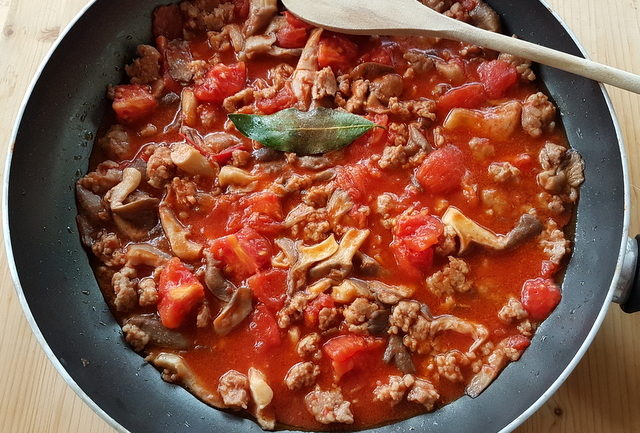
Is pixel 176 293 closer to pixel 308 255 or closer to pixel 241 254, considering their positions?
pixel 241 254

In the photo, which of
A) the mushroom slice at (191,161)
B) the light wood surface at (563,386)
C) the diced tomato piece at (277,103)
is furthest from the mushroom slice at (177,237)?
the light wood surface at (563,386)

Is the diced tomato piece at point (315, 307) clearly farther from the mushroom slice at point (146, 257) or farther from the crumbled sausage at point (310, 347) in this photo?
the mushroom slice at point (146, 257)

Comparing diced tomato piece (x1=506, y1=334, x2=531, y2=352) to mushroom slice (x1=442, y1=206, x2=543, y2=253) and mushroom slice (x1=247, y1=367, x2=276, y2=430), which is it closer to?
mushroom slice (x1=442, y1=206, x2=543, y2=253)

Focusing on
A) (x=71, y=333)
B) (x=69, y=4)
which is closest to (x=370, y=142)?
(x=71, y=333)

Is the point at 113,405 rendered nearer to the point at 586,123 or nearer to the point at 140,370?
the point at 140,370

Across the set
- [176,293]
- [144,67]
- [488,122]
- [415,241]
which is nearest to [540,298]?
[415,241]
